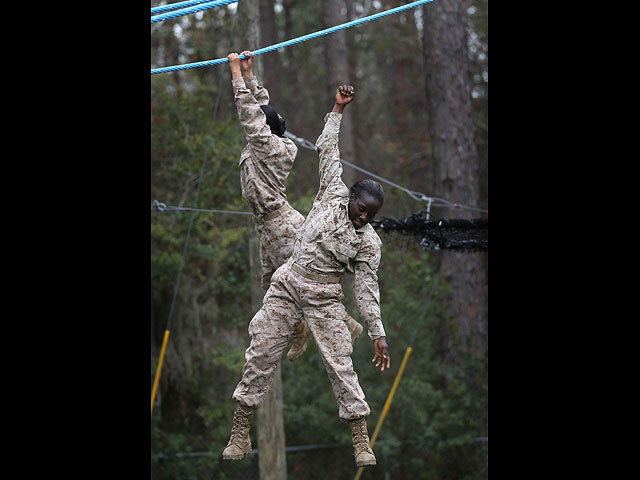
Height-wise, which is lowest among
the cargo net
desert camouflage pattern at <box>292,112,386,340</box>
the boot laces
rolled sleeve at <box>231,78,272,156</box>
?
the boot laces

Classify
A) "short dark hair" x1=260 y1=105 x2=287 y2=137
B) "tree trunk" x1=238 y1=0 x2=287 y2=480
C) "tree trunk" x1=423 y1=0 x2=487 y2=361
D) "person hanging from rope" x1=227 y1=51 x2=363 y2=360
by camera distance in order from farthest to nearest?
"tree trunk" x1=423 y1=0 x2=487 y2=361, "tree trunk" x1=238 y1=0 x2=287 y2=480, "short dark hair" x1=260 y1=105 x2=287 y2=137, "person hanging from rope" x1=227 y1=51 x2=363 y2=360

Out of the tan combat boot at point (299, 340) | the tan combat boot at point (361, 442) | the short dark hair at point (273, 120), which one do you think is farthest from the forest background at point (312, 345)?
the tan combat boot at point (361, 442)

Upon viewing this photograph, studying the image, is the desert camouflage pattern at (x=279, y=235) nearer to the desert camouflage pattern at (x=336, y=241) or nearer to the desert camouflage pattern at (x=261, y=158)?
the desert camouflage pattern at (x=261, y=158)

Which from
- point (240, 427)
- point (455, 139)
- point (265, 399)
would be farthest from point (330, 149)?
point (455, 139)

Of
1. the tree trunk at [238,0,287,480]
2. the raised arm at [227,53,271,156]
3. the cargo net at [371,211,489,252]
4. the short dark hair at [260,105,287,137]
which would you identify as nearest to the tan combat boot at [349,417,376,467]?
the raised arm at [227,53,271,156]

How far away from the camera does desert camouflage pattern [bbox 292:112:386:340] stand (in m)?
4.32

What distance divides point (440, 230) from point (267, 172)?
2428mm

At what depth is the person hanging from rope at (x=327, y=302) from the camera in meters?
4.32

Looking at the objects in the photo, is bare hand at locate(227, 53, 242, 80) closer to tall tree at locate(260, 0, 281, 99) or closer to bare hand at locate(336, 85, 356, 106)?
bare hand at locate(336, 85, 356, 106)

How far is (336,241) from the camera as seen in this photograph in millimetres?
4324

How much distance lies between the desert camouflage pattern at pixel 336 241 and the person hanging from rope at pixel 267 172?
27 centimetres

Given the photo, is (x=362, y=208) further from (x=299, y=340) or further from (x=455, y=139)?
(x=455, y=139)

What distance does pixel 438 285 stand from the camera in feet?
34.3

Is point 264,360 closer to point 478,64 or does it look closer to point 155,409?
point 155,409
